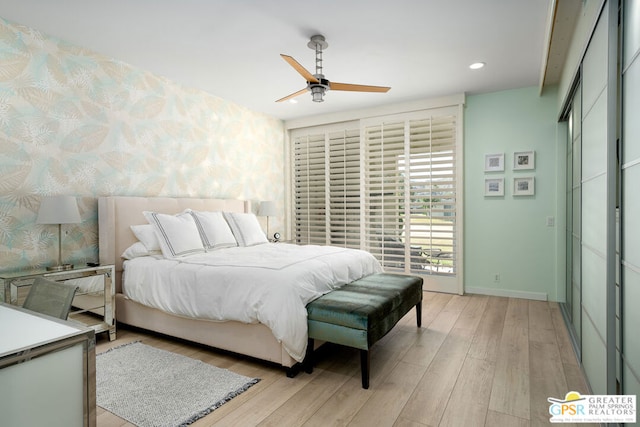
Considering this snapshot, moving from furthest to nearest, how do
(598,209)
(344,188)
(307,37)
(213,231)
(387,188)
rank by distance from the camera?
(344,188)
(387,188)
(213,231)
(307,37)
(598,209)

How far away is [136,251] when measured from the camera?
3350 millimetres

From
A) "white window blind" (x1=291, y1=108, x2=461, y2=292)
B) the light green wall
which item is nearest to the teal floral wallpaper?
"white window blind" (x1=291, y1=108, x2=461, y2=292)

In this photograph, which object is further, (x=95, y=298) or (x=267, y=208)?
(x=267, y=208)

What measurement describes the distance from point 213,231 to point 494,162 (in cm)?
357

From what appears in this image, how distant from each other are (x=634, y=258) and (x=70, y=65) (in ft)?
13.7

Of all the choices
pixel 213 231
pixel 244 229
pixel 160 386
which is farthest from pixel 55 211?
pixel 244 229

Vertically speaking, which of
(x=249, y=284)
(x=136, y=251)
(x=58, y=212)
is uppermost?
(x=58, y=212)

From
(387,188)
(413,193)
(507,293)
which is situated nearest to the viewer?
(507,293)

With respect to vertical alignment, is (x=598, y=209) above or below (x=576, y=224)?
above

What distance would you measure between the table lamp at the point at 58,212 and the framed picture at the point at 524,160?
4.73m

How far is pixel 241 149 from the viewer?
5.05m

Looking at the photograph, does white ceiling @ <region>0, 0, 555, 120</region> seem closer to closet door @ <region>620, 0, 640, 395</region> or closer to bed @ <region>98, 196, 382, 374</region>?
closet door @ <region>620, 0, 640, 395</region>

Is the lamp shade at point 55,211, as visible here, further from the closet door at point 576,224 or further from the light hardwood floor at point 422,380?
the closet door at point 576,224

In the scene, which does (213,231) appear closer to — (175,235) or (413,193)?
(175,235)
